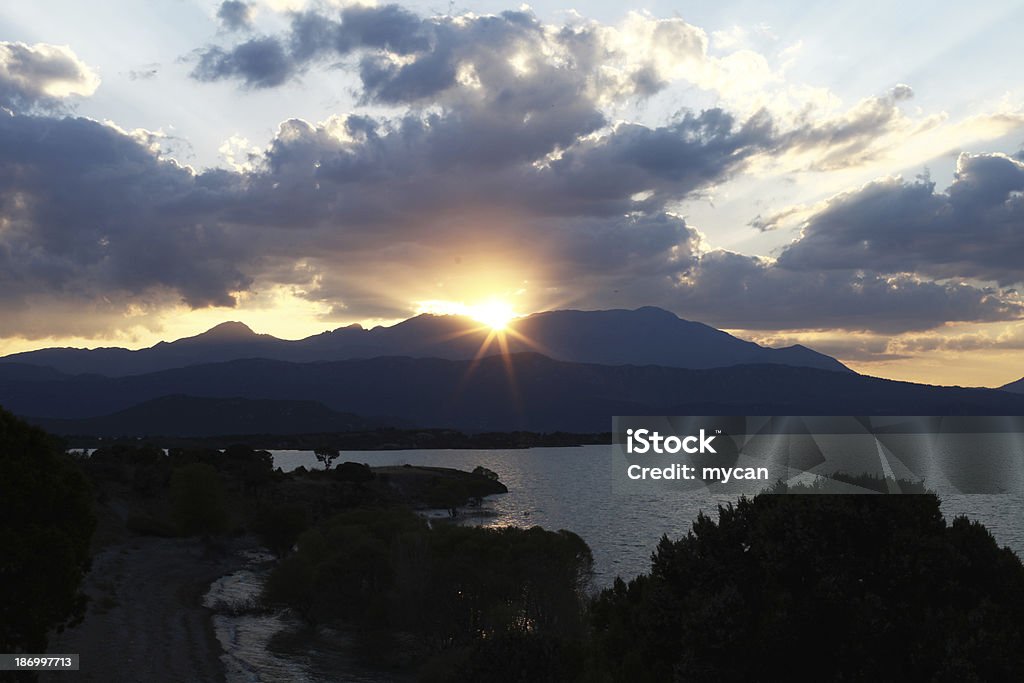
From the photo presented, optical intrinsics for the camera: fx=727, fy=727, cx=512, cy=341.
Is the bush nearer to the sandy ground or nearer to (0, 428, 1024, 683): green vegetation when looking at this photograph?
the sandy ground

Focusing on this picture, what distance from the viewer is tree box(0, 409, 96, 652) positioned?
87.5 feet

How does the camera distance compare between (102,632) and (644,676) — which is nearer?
(644,676)

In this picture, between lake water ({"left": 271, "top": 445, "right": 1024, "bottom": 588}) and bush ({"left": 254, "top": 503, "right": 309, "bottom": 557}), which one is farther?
lake water ({"left": 271, "top": 445, "right": 1024, "bottom": 588})

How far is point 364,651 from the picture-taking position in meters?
53.6

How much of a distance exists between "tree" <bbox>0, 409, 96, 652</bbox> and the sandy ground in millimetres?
10150

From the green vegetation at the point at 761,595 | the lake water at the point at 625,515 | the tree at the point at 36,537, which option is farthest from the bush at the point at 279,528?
the tree at the point at 36,537

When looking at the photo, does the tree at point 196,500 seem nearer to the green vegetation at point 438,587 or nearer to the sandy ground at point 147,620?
the sandy ground at point 147,620

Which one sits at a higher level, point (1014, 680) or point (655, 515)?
point (1014, 680)

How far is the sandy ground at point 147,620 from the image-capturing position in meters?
41.5

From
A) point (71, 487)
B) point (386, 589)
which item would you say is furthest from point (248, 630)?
point (71, 487)

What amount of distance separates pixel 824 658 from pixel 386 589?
43.8m

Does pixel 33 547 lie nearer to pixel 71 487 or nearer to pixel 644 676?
pixel 71 487

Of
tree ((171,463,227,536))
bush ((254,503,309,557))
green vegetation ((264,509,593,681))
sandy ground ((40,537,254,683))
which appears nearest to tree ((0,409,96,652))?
sandy ground ((40,537,254,683))

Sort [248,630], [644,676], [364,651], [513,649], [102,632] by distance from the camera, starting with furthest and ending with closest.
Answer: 1. [248,630]
2. [364,651]
3. [102,632]
4. [513,649]
5. [644,676]
